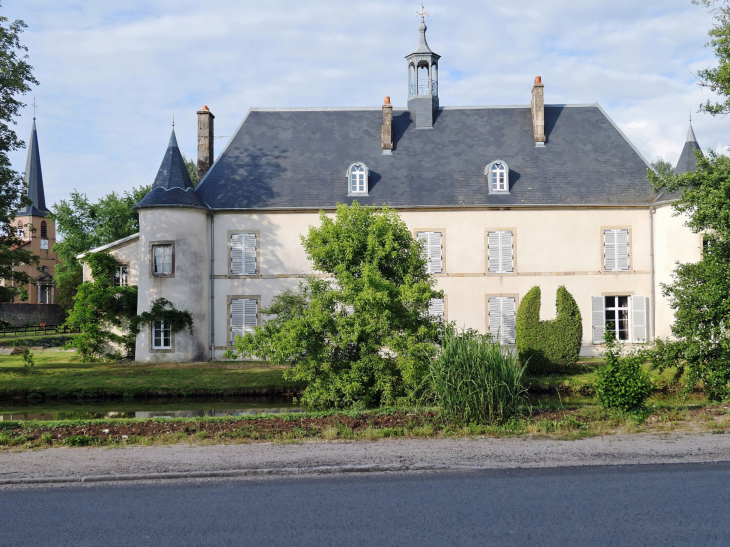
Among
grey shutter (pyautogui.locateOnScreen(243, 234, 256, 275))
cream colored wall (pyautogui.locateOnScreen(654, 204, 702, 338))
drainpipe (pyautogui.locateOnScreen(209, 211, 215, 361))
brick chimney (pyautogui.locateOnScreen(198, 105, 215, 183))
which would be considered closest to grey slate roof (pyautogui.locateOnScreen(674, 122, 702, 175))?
cream colored wall (pyautogui.locateOnScreen(654, 204, 702, 338))

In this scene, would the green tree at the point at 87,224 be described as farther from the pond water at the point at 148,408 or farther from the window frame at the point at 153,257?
the pond water at the point at 148,408

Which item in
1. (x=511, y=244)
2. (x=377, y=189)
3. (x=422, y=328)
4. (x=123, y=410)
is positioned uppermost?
(x=377, y=189)

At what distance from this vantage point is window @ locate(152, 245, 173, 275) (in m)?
23.3

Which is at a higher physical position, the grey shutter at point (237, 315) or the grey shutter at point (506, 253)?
the grey shutter at point (506, 253)

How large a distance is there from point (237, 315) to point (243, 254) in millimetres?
2204

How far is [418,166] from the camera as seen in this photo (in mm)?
25266

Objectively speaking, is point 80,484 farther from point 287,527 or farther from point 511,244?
point 511,244

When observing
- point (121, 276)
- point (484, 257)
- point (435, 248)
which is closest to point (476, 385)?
point (435, 248)

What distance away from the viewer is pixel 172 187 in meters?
23.6

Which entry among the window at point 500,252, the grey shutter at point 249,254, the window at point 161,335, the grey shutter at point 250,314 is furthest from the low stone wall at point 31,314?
the window at point 500,252

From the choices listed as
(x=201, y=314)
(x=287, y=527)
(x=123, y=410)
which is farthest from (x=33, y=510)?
(x=201, y=314)

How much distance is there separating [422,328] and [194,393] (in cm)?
766

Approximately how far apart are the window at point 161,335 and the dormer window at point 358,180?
26.2 feet

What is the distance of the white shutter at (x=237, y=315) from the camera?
2416 centimetres
